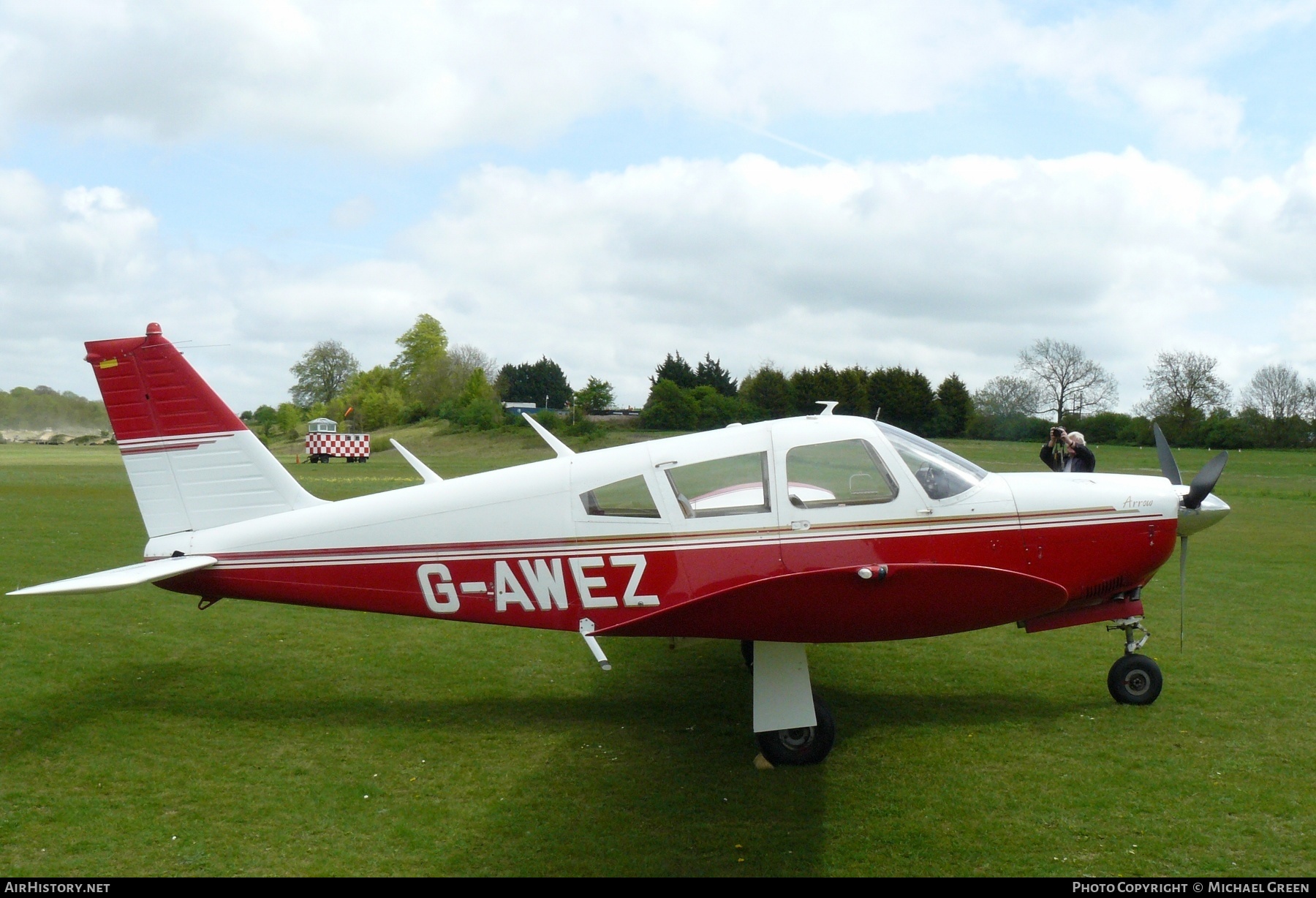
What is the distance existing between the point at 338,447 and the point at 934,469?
4732 centimetres

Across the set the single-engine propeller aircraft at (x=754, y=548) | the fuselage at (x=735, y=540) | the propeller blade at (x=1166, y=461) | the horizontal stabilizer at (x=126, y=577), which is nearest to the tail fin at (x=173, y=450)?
the single-engine propeller aircraft at (x=754, y=548)

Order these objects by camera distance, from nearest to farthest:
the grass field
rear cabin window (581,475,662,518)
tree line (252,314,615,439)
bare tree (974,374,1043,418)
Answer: the grass field
rear cabin window (581,475,662,518)
bare tree (974,374,1043,418)
tree line (252,314,615,439)

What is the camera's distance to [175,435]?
261 inches

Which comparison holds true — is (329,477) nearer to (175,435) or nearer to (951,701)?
(175,435)

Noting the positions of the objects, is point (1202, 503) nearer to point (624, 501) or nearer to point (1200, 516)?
point (1200, 516)

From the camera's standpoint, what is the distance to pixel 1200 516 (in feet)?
19.5

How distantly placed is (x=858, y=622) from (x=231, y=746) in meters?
4.20

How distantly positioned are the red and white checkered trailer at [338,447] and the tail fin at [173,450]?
1670 inches

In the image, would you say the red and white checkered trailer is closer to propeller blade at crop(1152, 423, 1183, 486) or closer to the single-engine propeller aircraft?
the single-engine propeller aircraft

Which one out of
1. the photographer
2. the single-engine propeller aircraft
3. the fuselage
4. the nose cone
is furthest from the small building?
the nose cone

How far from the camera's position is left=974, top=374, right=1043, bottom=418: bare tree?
21.7 m

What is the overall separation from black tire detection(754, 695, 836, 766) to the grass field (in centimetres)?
12

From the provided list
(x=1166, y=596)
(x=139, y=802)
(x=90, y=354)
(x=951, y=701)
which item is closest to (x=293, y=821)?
(x=139, y=802)

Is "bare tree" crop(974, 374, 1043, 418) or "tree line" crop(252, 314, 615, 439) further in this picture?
"tree line" crop(252, 314, 615, 439)
